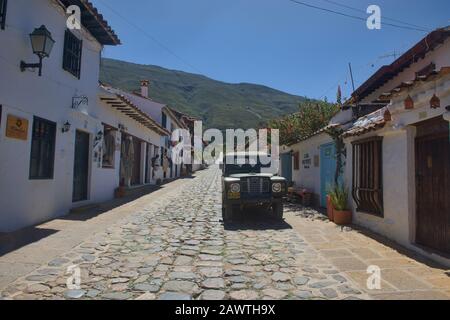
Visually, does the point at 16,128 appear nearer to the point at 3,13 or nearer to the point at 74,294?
the point at 3,13

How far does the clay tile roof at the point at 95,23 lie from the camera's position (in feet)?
28.8

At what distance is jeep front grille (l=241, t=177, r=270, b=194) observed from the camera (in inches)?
343

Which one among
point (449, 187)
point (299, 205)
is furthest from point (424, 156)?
point (299, 205)

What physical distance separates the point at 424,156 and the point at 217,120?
300 ft

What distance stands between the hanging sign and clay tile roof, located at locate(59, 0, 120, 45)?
347cm

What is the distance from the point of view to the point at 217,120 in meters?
96.3

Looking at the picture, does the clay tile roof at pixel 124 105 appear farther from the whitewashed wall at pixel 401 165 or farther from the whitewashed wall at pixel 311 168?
the whitewashed wall at pixel 401 165

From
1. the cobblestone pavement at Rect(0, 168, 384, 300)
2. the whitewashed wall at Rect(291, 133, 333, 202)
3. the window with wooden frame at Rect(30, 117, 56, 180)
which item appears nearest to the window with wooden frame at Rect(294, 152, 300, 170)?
the whitewashed wall at Rect(291, 133, 333, 202)

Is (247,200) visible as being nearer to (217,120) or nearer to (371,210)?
(371,210)

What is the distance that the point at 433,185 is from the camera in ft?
17.8

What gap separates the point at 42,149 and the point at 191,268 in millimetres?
5221

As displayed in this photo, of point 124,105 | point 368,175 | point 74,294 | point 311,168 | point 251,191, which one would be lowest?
point 74,294

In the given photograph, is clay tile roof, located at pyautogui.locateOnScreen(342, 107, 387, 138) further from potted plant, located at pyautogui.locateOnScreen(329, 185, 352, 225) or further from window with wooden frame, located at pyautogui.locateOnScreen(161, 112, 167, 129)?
window with wooden frame, located at pyautogui.locateOnScreen(161, 112, 167, 129)

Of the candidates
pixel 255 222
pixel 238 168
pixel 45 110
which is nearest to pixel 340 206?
pixel 255 222
